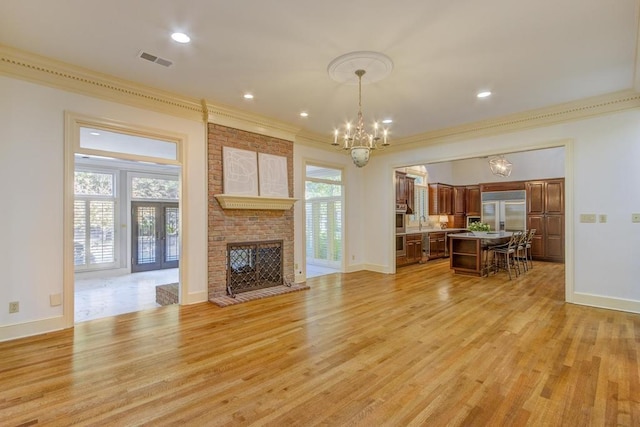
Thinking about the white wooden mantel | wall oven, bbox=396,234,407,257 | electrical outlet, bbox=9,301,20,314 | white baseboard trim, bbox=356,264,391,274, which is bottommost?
white baseboard trim, bbox=356,264,391,274

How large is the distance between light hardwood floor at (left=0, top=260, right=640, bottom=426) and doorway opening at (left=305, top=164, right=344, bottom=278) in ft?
11.4

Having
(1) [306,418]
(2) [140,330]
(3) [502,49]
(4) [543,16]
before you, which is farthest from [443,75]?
(2) [140,330]

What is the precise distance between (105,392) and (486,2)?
421 centimetres

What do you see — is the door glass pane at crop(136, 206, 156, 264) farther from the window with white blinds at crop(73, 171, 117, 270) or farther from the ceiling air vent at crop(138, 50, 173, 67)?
the ceiling air vent at crop(138, 50, 173, 67)

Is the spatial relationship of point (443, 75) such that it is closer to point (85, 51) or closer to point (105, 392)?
point (85, 51)

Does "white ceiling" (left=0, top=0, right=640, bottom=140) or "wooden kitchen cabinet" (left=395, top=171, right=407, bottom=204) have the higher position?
"white ceiling" (left=0, top=0, right=640, bottom=140)

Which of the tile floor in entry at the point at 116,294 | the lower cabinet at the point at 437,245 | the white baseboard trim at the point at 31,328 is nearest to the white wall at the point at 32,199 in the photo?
the white baseboard trim at the point at 31,328

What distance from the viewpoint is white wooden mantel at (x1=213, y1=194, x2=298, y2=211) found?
190 inches

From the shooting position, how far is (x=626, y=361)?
2.80 metres

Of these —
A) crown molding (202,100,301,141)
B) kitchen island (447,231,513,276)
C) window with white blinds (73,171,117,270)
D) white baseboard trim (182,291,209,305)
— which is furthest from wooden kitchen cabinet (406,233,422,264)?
window with white blinds (73,171,117,270)

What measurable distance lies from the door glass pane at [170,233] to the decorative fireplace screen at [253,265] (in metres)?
4.58

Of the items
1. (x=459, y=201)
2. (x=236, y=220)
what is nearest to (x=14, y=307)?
(x=236, y=220)

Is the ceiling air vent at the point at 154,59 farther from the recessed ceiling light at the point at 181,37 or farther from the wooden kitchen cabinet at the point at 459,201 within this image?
the wooden kitchen cabinet at the point at 459,201

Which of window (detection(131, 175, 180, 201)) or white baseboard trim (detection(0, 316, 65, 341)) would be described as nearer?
white baseboard trim (detection(0, 316, 65, 341))
